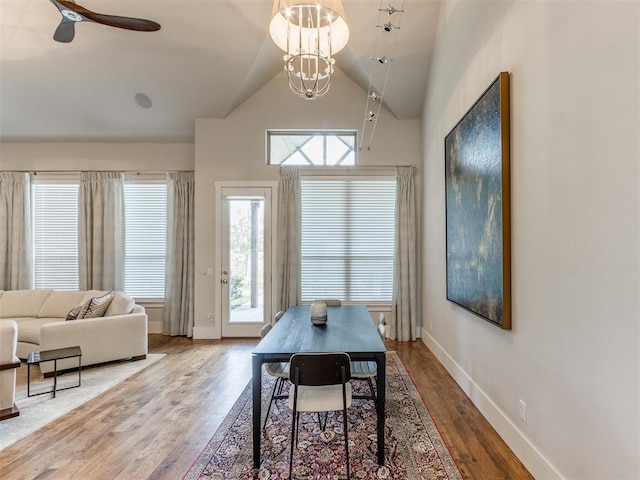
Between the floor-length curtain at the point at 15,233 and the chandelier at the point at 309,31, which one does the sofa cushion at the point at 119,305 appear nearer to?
the floor-length curtain at the point at 15,233

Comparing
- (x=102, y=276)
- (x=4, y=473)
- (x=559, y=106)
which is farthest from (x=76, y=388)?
(x=559, y=106)

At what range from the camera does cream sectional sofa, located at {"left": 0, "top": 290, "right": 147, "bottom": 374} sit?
378 cm

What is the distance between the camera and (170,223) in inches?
211

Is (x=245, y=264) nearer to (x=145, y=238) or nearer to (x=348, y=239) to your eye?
(x=348, y=239)

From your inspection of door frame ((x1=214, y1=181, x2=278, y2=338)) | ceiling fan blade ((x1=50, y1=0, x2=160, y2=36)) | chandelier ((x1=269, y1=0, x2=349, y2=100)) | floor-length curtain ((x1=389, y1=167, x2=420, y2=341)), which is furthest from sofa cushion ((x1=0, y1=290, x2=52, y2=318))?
floor-length curtain ((x1=389, y1=167, x2=420, y2=341))

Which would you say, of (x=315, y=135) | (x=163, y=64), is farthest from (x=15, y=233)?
(x=315, y=135)

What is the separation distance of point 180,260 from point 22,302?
2.18m

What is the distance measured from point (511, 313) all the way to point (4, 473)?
3.38 metres

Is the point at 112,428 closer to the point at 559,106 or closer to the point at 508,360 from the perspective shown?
the point at 508,360

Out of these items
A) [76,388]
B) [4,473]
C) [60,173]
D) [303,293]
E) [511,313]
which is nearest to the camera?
[4,473]

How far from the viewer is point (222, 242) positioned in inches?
202

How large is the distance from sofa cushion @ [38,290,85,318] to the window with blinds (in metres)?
3.24

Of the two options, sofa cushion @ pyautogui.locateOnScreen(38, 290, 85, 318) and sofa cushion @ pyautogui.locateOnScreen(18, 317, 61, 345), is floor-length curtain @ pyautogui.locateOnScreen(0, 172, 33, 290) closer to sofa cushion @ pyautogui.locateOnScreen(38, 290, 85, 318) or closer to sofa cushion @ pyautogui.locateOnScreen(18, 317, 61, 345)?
sofa cushion @ pyautogui.locateOnScreen(38, 290, 85, 318)

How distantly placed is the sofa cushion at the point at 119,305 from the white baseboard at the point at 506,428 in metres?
3.95
